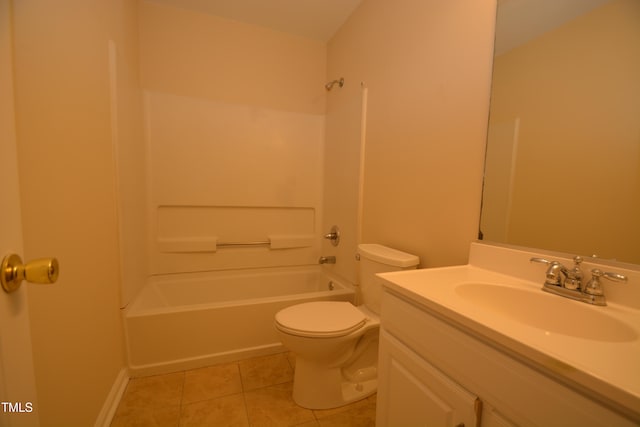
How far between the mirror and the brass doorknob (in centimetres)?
125

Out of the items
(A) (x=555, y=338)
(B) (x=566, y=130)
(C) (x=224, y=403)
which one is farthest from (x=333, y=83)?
(C) (x=224, y=403)

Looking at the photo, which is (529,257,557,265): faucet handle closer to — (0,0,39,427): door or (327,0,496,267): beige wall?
(327,0,496,267): beige wall

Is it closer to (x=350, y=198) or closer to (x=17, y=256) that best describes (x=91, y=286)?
(x=17, y=256)

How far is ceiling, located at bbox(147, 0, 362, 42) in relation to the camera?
181cm

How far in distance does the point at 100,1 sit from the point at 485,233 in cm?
201

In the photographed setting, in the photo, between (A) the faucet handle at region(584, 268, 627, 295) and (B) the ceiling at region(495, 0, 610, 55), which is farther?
(B) the ceiling at region(495, 0, 610, 55)

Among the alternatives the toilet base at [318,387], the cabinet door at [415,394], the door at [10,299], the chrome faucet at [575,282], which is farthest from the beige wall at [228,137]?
the chrome faucet at [575,282]

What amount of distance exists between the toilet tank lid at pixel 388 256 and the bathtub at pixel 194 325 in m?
0.54

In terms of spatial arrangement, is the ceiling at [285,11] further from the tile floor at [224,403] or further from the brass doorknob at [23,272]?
the tile floor at [224,403]

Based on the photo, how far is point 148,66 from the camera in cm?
186

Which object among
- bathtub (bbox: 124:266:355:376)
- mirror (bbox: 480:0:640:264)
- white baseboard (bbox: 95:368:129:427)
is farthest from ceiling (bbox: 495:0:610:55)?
white baseboard (bbox: 95:368:129:427)

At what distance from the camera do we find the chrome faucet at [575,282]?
666mm

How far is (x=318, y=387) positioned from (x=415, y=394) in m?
0.72

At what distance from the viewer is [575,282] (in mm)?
705
